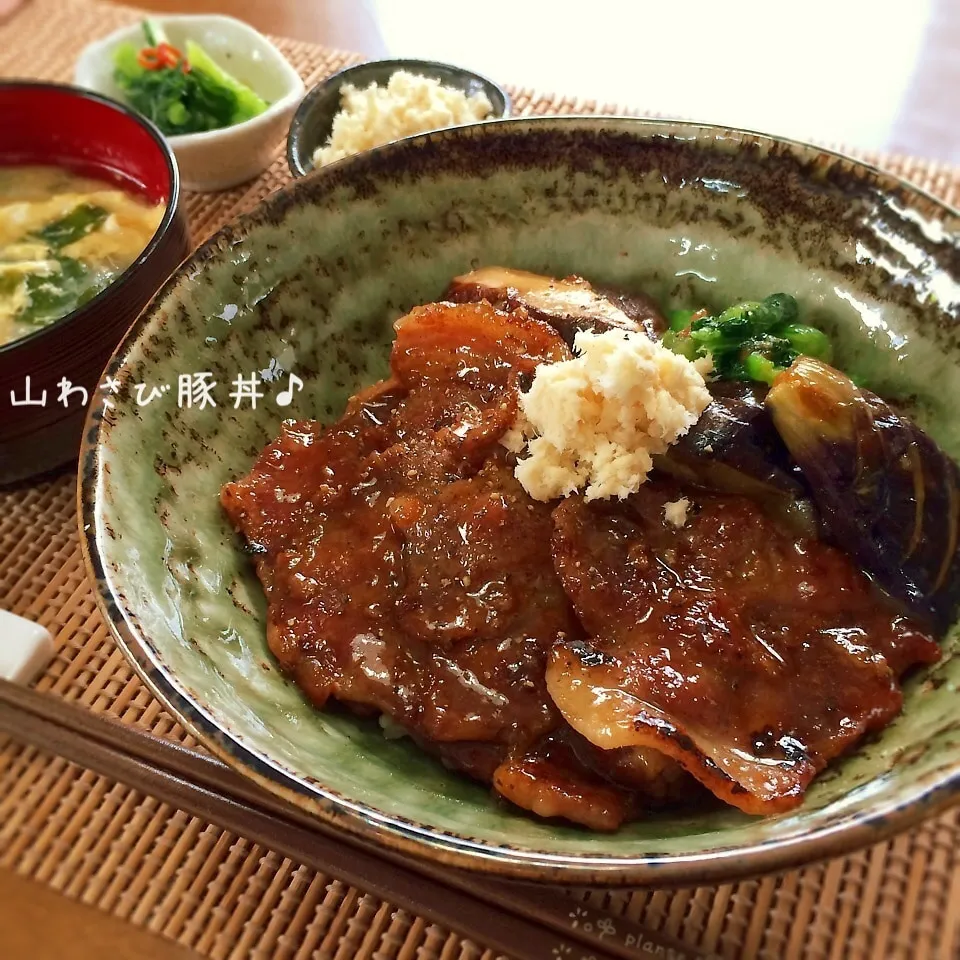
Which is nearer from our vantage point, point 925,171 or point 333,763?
point 333,763

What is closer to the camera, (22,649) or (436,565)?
(436,565)

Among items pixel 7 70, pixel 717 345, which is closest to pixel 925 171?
pixel 717 345

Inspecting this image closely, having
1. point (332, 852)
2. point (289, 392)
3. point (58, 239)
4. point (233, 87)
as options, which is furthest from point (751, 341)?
point (233, 87)

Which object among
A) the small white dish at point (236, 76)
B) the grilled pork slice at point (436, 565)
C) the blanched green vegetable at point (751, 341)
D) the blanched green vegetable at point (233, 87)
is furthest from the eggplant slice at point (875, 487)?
the blanched green vegetable at point (233, 87)

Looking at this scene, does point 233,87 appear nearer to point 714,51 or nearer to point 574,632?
point 714,51

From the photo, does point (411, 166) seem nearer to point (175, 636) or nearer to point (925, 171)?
point (175, 636)

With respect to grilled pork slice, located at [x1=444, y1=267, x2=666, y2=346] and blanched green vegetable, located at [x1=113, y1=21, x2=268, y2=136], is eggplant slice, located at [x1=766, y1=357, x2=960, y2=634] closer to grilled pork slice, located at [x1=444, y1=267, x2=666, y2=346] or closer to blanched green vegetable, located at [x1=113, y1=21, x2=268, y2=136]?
grilled pork slice, located at [x1=444, y1=267, x2=666, y2=346]
